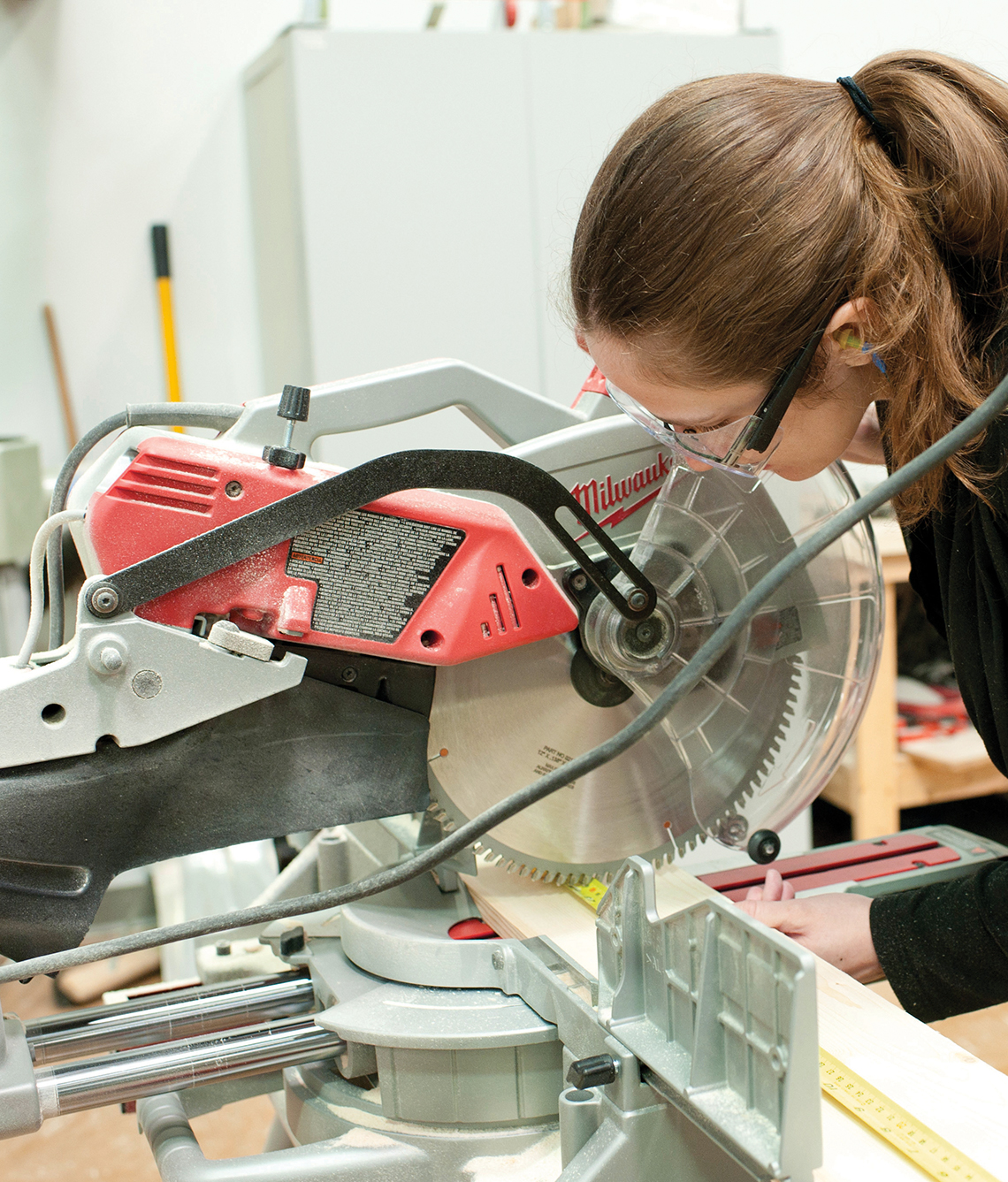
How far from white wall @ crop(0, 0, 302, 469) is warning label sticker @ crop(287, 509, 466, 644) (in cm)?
212

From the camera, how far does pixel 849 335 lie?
830 mm

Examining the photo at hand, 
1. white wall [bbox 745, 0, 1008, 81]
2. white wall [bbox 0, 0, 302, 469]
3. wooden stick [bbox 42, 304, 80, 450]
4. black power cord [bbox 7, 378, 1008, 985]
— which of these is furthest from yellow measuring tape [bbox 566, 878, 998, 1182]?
white wall [bbox 745, 0, 1008, 81]

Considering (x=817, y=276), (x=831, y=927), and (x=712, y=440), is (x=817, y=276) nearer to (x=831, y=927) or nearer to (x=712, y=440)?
(x=712, y=440)

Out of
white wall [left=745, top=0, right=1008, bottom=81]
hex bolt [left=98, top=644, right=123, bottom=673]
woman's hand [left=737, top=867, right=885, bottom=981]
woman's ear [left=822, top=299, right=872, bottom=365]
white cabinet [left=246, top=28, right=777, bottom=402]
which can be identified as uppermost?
white wall [left=745, top=0, right=1008, bottom=81]

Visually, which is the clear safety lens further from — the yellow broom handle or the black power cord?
the yellow broom handle

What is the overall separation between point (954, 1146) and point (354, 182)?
6.70ft

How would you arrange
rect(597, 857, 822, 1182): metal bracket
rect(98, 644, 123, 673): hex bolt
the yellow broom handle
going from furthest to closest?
the yellow broom handle, rect(98, 644, 123, 673): hex bolt, rect(597, 857, 822, 1182): metal bracket

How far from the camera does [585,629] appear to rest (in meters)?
0.97

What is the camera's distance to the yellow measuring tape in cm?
67

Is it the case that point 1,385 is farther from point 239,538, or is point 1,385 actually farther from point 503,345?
point 239,538

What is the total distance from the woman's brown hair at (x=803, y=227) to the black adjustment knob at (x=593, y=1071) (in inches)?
19.0

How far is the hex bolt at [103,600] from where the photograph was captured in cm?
83

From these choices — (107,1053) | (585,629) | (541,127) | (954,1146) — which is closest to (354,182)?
(541,127)

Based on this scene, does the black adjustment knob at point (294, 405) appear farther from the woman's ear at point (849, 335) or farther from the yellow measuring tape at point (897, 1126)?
the yellow measuring tape at point (897, 1126)
